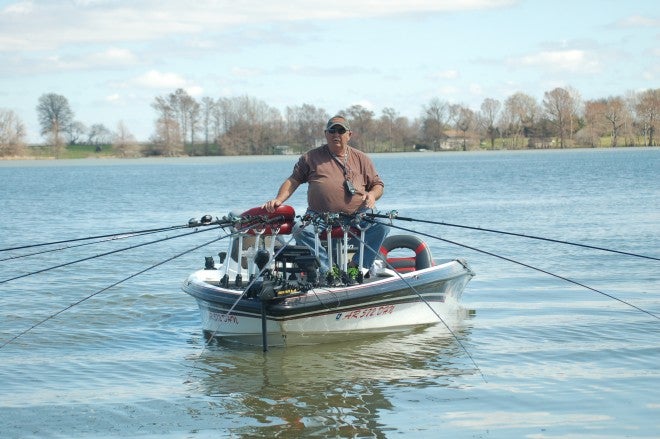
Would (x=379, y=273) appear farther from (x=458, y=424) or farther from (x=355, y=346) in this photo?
(x=458, y=424)

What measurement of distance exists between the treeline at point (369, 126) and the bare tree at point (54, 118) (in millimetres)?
143

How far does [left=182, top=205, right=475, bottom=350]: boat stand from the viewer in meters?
11.8

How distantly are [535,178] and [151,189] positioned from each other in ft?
68.4

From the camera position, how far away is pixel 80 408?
9.99m

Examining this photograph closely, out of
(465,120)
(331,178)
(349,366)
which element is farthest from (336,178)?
(465,120)

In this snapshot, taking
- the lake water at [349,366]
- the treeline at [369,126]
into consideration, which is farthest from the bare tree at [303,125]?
the lake water at [349,366]

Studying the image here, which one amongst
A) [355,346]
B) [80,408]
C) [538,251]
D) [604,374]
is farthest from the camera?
[538,251]

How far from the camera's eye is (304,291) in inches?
464

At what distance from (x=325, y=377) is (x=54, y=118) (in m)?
153

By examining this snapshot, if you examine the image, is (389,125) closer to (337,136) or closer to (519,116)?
(519,116)

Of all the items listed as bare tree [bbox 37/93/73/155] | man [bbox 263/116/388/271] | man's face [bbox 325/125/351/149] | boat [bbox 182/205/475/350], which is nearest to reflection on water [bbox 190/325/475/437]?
boat [bbox 182/205/475/350]

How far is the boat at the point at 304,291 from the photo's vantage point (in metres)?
11.8

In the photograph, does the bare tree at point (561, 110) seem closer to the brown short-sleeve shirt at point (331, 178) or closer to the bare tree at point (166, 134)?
the bare tree at point (166, 134)

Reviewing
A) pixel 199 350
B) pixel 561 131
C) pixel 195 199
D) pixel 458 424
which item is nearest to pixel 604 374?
pixel 458 424
